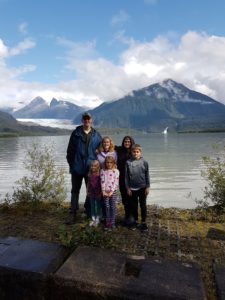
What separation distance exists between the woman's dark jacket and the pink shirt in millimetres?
502

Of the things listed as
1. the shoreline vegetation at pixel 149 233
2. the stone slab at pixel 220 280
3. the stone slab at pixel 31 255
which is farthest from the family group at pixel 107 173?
the stone slab at pixel 220 280

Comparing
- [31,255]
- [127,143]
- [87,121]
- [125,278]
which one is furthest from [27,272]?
[127,143]

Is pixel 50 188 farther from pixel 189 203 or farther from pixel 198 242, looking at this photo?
pixel 189 203

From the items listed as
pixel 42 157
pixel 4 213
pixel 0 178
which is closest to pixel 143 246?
pixel 4 213

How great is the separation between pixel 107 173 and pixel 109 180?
0.15 metres

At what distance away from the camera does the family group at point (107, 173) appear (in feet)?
23.9

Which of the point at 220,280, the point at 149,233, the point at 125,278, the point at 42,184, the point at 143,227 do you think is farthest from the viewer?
the point at 42,184

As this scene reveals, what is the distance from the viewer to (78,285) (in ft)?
10.3

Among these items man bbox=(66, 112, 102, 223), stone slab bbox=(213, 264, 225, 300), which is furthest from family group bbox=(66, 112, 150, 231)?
stone slab bbox=(213, 264, 225, 300)

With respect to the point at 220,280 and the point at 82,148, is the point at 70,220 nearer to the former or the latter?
the point at 82,148

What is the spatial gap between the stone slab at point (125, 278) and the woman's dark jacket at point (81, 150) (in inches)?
156

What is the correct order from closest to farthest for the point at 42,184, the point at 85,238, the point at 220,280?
the point at 220,280 < the point at 85,238 < the point at 42,184

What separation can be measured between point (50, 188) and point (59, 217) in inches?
A: 69.7

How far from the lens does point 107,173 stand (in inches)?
287
